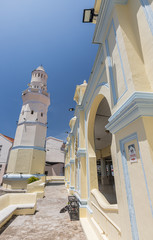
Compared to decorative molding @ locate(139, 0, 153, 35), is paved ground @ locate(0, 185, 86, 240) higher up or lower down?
lower down

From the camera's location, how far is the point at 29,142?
704 inches

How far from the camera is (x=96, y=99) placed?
17.2ft

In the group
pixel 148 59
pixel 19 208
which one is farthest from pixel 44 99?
pixel 148 59

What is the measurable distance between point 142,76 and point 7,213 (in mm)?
7695

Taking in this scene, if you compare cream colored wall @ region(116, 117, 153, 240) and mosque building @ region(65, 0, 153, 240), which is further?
mosque building @ region(65, 0, 153, 240)

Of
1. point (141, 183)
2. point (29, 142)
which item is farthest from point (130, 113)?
point (29, 142)

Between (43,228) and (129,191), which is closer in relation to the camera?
(129,191)

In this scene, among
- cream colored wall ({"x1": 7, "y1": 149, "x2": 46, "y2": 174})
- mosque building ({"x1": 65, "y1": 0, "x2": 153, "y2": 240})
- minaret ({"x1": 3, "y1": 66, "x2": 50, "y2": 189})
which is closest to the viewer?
mosque building ({"x1": 65, "y1": 0, "x2": 153, "y2": 240})

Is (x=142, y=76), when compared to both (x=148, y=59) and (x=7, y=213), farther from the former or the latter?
(x=7, y=213)

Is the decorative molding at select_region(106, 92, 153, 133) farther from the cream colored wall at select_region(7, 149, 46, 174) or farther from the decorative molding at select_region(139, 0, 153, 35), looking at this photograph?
the cream colored wall at select_region(7, 149, 46, 174)

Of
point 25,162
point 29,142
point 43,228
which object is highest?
point 29,142

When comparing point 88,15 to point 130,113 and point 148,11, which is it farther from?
point 130,113

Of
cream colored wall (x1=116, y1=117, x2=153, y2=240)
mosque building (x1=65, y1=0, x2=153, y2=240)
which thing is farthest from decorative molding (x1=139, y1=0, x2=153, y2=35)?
cream colored wall (x1=116, y1=117, x2=153, y2=240)

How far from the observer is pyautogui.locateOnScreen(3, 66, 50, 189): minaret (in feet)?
52.7
